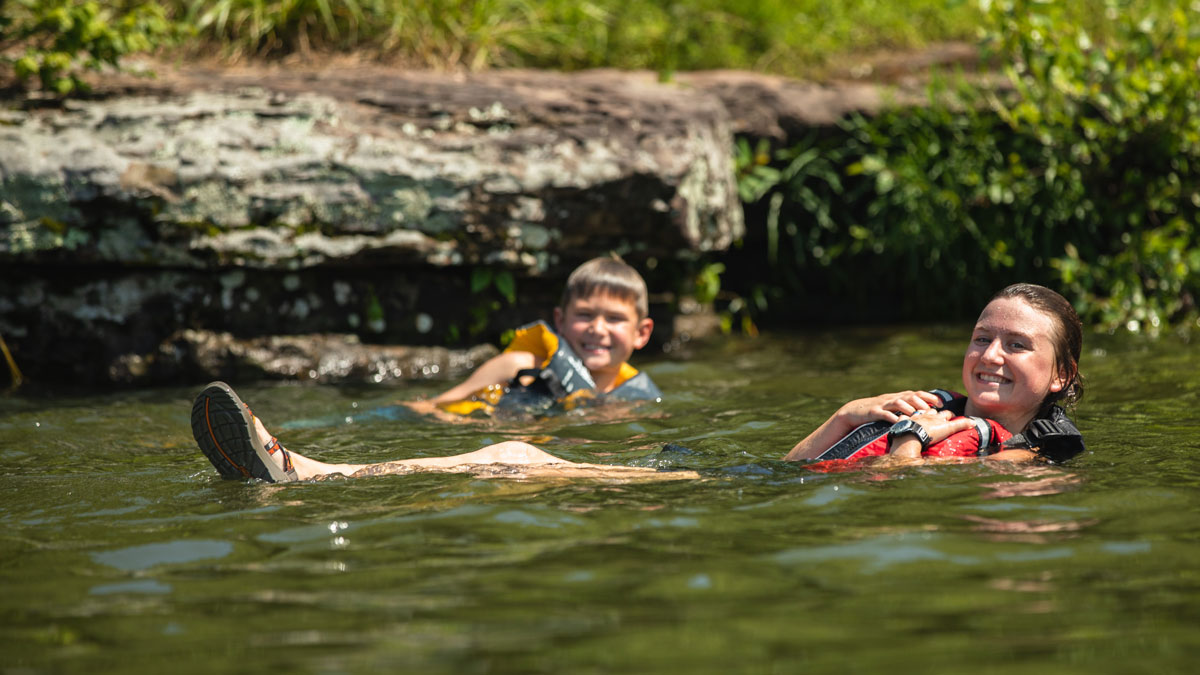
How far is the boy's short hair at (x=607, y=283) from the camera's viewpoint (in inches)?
250

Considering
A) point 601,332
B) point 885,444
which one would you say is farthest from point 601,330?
point 885,444

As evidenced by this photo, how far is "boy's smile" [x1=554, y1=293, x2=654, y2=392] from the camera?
6238 mm

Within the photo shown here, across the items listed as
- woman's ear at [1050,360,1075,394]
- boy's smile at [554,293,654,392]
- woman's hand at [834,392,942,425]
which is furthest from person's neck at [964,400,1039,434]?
boy's smile at [554,293,654,392]

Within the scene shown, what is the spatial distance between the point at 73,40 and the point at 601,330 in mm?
3695

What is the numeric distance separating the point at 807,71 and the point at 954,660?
8.29m

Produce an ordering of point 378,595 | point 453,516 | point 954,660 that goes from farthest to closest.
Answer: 1. point 453,516
2. point 378,595
3. point 954,660

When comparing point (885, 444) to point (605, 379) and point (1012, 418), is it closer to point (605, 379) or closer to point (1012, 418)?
point (1012, 418)

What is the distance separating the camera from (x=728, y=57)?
401 inches

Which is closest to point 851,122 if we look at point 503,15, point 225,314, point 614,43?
point 614,43

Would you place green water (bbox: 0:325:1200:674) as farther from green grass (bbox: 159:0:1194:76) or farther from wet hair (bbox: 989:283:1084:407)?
green grass (bbox: 159:0:1194:76)

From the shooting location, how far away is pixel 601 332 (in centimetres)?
623

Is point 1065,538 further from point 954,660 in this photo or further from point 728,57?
point 728,57

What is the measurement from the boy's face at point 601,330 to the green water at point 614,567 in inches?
59.2

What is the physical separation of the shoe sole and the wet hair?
2.75 meters
